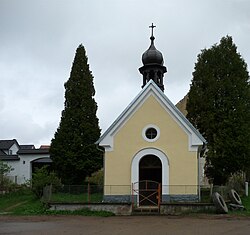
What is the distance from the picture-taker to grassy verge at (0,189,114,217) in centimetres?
2356

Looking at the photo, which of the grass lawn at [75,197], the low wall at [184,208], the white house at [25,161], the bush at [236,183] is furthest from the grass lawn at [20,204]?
the bush at [236,183]

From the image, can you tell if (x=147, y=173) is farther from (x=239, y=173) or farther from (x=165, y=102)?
(x=239, y=173)

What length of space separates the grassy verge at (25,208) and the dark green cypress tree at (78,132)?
3.73 metres

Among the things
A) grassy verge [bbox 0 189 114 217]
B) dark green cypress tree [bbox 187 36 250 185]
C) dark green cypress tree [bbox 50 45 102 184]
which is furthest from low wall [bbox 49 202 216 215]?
dark green cypress tree [bbox 50 45 102 184]

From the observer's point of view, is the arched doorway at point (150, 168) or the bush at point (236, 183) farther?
the bush at point (236, 183)

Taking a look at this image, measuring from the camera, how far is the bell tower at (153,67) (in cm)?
3069

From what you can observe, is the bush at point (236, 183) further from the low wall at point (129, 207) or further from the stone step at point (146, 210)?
the stone step at point (146, 210)

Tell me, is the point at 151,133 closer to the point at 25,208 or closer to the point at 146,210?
the point at 146,210

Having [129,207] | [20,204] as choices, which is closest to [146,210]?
[129,207]

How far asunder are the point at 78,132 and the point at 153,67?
7984 mm

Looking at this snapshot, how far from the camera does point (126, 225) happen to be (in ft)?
60.2

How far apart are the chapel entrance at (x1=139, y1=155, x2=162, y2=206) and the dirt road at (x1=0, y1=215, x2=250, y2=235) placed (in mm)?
3627

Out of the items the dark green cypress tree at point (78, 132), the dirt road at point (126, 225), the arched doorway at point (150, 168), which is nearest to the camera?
the dirt road at point (126, 225)

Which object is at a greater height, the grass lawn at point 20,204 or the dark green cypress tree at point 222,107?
the dark green cypress tree at point 222,107
